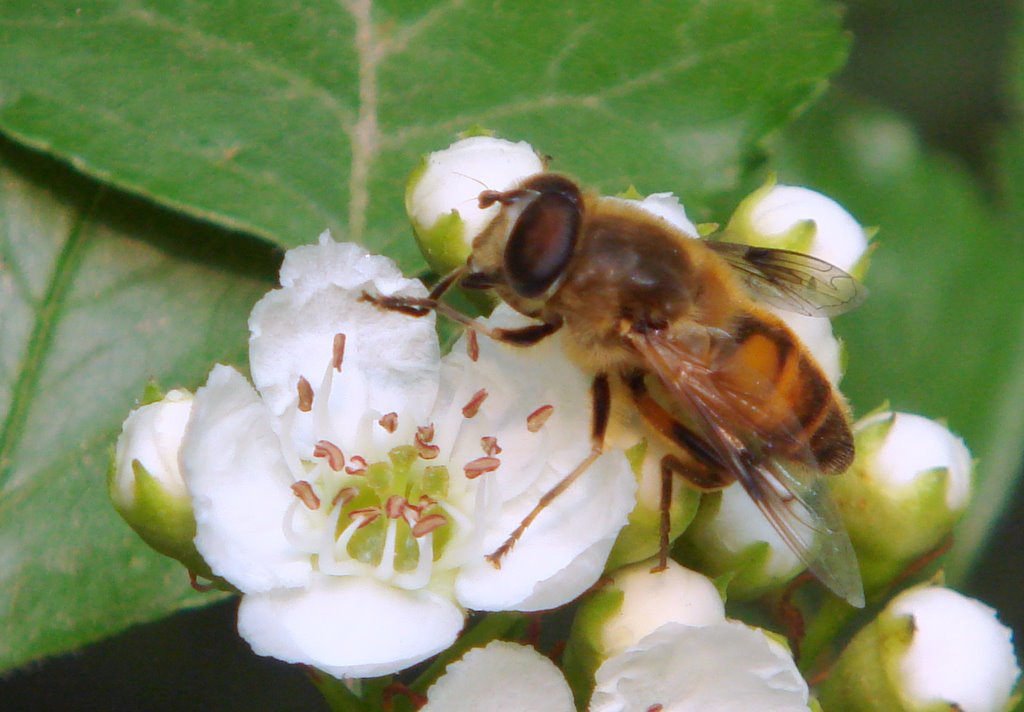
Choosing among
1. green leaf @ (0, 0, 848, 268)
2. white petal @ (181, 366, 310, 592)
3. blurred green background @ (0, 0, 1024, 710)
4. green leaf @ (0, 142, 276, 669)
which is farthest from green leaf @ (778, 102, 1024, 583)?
white petal @ (181, 366, 310, 592)

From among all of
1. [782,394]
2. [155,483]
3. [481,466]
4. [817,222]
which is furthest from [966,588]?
[155,483]

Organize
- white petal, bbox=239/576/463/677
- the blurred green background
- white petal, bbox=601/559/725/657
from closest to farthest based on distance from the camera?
white petal, bbox=239/576/463/677 < white petal, bbox=601/559/725/657 < the blurred green background

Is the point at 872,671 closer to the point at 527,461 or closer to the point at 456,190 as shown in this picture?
the point at 527,461

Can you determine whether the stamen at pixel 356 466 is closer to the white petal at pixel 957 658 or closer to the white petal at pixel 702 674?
the white petal at pixel 702 674

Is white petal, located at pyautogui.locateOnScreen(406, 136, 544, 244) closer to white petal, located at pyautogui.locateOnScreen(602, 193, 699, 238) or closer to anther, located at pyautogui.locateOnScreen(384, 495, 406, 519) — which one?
white petal, located at pyautogui.locateOnScreen(602, 193, 699, 238)

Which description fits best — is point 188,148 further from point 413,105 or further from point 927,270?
point 927,270

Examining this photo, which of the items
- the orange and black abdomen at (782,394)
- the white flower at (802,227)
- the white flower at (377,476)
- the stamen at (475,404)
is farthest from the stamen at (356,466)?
the white flower at (802,227)
